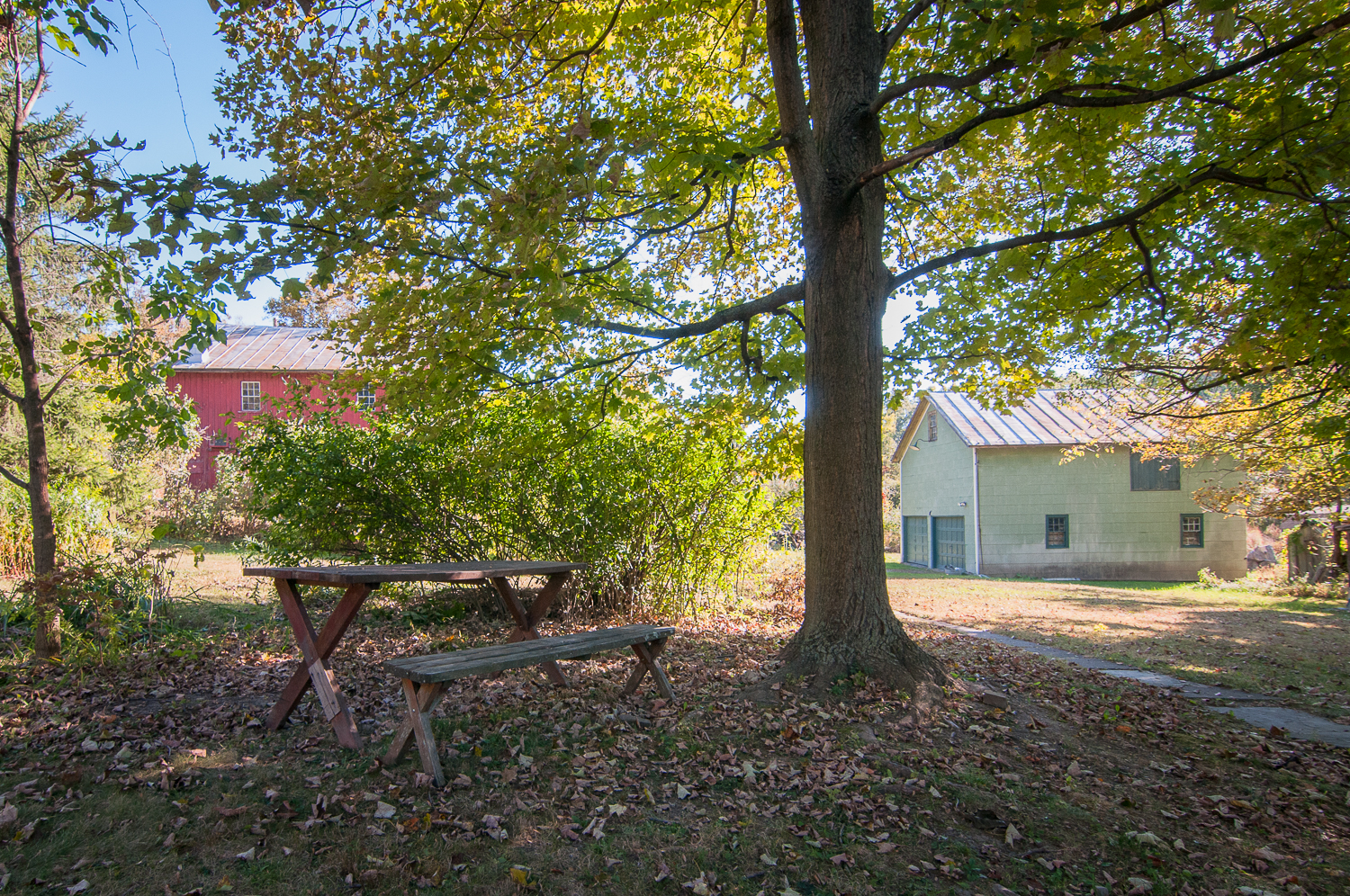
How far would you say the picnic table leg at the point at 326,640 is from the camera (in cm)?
Result: 416

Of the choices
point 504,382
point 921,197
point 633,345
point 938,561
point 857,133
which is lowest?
point 938,561

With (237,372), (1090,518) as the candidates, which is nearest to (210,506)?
(237,372)

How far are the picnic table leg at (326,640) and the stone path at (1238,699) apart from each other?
636 cm

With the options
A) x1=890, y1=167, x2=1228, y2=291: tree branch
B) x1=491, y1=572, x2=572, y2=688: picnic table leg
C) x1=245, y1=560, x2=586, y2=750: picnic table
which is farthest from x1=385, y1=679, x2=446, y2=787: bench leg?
x1=890, y1=167, x2=1228, y2=291: tree branch

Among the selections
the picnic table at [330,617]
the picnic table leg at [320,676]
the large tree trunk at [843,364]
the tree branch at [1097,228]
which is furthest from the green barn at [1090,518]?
the picnic table leg at [320,676]

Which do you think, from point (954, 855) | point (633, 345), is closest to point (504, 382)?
point (633, 345)

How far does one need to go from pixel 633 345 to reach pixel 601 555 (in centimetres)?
238

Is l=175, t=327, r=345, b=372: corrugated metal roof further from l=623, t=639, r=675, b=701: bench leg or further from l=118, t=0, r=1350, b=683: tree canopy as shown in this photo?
l=623, t=639, r=675, b=701: bench leg

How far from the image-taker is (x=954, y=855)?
3289mm

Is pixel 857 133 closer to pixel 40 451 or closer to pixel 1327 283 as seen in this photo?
pixel 1327 283

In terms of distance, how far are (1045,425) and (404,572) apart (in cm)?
2203

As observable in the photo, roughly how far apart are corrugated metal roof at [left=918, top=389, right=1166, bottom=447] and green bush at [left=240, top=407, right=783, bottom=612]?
13.2 metres

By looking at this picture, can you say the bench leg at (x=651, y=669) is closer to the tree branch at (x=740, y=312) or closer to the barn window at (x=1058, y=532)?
the tree branch at (x=740, y=312)

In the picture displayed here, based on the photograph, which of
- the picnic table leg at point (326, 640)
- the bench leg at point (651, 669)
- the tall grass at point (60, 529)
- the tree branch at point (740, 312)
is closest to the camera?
the picnic table leg at point (326, 640)
